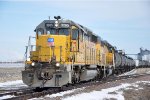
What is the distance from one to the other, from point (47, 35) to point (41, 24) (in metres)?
1.06

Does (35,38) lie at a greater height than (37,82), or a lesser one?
greater

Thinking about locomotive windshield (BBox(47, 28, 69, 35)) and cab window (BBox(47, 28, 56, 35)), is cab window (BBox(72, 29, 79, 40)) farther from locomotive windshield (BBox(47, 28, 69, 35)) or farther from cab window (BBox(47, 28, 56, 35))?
cab window (BBox(47, 28, 56, 35))

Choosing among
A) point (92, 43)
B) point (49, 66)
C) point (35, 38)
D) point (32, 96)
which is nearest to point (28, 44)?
point (35, 38)

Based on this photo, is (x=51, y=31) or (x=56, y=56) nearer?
(x=56, y=56)

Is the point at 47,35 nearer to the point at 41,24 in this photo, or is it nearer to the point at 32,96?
the point at 41,24

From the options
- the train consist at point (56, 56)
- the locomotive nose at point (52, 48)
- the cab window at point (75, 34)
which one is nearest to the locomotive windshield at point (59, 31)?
the train consist at point (56, 56)

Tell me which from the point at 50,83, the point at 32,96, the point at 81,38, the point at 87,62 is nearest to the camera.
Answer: the point at 32,96

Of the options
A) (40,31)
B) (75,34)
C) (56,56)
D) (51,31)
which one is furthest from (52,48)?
(75,34)

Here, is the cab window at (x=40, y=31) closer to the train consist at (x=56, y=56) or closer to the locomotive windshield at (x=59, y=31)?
the train consist at (x=56, y=56)

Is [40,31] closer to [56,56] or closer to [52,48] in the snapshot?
[52,48]

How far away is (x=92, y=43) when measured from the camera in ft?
78.2

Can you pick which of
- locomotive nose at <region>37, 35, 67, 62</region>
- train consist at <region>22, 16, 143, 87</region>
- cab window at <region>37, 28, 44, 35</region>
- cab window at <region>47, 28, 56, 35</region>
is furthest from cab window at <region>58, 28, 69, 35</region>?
cab window at <region>37, 28, 44, 35</region>

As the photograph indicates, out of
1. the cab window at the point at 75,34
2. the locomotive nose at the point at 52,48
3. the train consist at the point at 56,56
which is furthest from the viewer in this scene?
the cab window at the point at 75,34

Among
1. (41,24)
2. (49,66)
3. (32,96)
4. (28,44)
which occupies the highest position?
(41,24)
